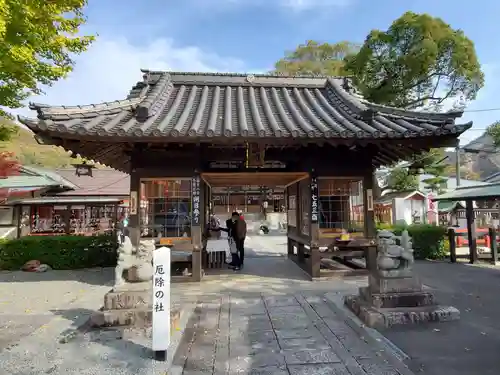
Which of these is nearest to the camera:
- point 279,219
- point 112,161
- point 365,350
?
point 365,350

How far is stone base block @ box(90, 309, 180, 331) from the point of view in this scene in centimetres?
518

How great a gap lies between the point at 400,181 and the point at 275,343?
27026 millimetres

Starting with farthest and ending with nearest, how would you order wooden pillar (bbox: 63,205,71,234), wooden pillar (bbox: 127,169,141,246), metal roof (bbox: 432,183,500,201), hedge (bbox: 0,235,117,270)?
wooden pillar (bbox: 63,205,71,234), hedge (bbox: 0,235,117,270), metal roof (bbox: 432,183,500,201), wooden pillar (bbox: 127,169,141,246)

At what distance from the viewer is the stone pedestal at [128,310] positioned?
17.1ft

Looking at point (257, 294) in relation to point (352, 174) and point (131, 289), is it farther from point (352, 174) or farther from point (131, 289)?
point (352, 174)

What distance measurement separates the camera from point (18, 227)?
18141 mm

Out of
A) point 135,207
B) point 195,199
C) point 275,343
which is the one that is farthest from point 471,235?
point 135,207

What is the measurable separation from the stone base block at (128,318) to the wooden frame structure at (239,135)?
3.26 metres

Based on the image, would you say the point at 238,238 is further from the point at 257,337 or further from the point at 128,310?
the point at 257,337

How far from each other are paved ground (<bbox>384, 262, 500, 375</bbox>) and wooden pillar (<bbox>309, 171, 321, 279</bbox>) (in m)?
Result: 2.84

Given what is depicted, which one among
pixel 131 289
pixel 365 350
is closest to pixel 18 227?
pixel 131 289

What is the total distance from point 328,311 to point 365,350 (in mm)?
1698

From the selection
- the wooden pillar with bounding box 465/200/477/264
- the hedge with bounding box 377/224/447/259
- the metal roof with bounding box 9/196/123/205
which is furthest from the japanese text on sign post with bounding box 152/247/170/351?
the metal roof with bounding box 9/196/123/205

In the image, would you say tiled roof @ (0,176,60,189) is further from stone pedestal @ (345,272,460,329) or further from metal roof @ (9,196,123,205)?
stone pedestal @ (345,272,460,329)
